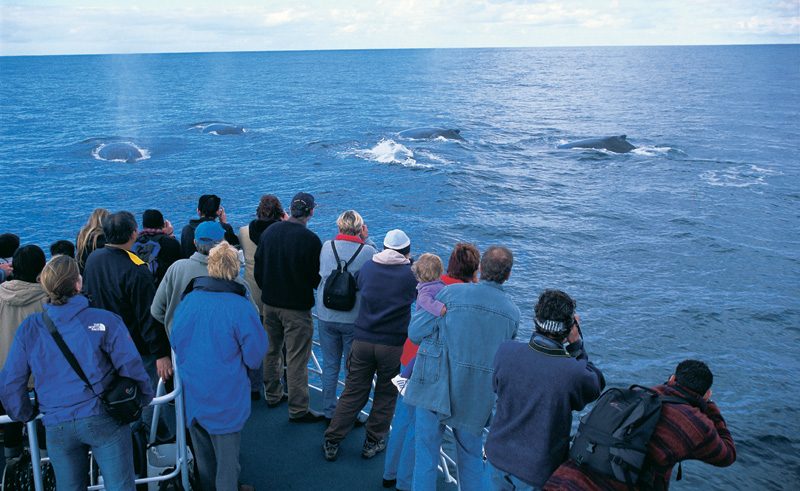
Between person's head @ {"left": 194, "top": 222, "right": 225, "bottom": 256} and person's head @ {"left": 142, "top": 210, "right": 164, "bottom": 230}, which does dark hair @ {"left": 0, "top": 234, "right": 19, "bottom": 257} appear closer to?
person's head @ {"left": 142, "top": 210, "right": 164, "bottom": 230}

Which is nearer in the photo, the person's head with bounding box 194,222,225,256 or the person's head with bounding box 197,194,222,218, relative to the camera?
the person's head with bounding box 194,222,225,256

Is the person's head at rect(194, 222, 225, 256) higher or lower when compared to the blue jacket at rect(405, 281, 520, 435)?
higher

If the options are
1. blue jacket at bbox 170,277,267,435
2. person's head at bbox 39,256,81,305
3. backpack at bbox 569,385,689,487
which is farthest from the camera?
blue jacket at bbox 170,277,267,435

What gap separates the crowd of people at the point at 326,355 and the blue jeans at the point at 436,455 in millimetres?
13

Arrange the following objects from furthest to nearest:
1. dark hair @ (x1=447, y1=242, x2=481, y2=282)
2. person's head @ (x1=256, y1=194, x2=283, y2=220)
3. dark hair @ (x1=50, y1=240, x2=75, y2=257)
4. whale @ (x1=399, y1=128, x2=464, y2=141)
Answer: whale @ (x1=399, y1=128, x2=464, y2=141) → person's head @ (x1=256, y1=194, x2=283, y2=220) → dark hair @ (x1=50, y1=240, x2=75, y2=257) → dark hair @ (x1=447, y1=242, x2=481, y2=282)

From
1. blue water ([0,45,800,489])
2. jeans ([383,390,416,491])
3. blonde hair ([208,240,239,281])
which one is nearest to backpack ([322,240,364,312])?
jeans ([383,390,416,491])

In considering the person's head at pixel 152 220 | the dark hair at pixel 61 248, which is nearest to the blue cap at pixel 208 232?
the person's head at pixel 152 220

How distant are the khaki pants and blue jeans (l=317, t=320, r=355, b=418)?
0.59ft

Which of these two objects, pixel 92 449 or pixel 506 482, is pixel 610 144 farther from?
pixel 92 449

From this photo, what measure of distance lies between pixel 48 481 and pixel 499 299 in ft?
13.2

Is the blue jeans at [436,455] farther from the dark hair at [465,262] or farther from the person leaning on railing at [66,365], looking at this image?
the person leaning on railing at [66,365]

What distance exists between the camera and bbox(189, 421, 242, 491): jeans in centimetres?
521

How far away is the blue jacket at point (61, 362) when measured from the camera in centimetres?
430

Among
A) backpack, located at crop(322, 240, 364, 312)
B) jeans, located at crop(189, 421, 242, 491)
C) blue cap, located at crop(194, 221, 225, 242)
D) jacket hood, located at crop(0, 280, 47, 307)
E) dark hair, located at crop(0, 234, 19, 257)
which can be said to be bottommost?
jeans, located at crop(189, 421, 242, 491)
